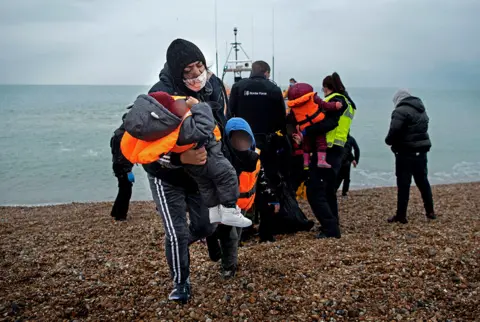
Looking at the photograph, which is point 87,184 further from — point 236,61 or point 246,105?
point 246,105

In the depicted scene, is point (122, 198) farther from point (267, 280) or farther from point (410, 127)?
point (410, 127)

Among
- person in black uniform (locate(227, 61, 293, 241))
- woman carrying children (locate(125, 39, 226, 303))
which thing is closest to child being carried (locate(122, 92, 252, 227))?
woman carrying children (locate(125, 39, 226, 303))

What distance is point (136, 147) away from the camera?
3.04m

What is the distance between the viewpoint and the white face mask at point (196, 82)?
11.4 ft

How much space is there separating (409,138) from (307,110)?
200 cm

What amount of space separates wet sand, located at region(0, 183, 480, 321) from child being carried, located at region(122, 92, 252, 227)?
781mm

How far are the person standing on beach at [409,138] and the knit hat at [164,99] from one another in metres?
4.58

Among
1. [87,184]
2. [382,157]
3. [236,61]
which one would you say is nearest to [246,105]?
[236,61]

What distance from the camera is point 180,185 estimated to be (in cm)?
337

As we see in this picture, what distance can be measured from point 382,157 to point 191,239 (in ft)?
79.2

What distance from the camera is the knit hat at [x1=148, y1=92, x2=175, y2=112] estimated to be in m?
3.04

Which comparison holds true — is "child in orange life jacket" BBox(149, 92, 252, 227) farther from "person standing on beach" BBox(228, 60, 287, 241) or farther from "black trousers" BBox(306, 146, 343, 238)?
"black trousers" BBox(306, 146, 343, 238)

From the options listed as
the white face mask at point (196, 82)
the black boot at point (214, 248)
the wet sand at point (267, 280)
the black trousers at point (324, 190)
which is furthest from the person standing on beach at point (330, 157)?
the white face mask at point (196, 82)

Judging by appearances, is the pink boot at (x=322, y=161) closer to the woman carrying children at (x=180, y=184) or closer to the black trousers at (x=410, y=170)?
the black trousers at (x=410, y=170)
